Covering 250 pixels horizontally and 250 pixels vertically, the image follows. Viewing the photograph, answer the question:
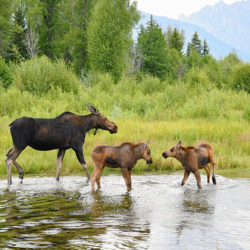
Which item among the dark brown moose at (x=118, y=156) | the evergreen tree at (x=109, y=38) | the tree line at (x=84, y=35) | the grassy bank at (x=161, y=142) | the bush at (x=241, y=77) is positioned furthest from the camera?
the tree line at (x=84, y=35)

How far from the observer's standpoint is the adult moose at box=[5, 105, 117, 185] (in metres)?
9.84

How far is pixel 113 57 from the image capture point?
50.3 metres

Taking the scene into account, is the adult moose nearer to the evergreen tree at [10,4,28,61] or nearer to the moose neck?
the moose neck

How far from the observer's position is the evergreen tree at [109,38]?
5000 centimetres

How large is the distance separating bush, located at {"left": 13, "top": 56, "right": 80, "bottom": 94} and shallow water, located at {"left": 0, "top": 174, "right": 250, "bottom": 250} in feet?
44.1

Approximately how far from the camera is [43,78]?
75.5 feet

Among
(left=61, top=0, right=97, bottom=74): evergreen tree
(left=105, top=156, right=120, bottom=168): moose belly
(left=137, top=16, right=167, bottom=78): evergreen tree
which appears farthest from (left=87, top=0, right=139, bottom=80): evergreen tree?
(left=105, top=156, right=120, bottom=168): moose belly

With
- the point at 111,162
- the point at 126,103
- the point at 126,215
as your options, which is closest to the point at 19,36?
the point at 126,103

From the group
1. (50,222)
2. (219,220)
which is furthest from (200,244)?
(50,222)

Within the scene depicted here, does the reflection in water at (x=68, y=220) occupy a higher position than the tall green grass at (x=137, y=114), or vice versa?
the tall green grass at (x=137, y=114)

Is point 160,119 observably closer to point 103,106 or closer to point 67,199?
point 103,106

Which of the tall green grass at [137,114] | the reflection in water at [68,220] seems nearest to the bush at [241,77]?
the tall green grass at [137,114]

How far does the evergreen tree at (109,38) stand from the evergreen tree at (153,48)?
3.14 meters

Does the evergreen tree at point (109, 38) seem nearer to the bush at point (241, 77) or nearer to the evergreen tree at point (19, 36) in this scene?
the evergreen tree at point (19, 36)
